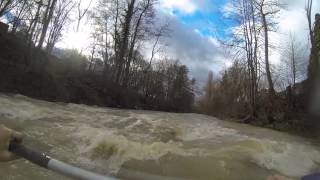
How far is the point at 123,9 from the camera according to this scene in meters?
39.0

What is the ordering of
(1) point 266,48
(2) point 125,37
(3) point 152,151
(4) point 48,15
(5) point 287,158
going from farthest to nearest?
(2) point 125,37, (4) point 48,15, (1) point 266,48, (5) point 287,158, (3) point 152,151

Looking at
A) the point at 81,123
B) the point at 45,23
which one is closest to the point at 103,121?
the point at 81,123

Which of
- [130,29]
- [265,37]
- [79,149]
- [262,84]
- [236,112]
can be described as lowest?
→ [79,149]

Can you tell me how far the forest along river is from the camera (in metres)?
9.51

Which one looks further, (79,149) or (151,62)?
(151,62)

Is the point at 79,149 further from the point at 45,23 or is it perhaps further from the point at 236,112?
the point at 45,23

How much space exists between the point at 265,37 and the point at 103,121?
1474 cm

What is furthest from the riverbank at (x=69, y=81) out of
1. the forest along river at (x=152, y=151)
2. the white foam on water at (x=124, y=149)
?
the white foam on water at (x=124, y=149)

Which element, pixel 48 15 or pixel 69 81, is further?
pixel 48 15

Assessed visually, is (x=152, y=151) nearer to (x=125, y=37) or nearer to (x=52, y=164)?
(x=52, y=164)

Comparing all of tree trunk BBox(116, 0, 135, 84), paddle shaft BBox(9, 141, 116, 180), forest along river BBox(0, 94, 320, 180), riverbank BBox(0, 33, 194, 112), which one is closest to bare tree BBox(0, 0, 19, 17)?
riverbank BBox(0, 33, 194, 112)

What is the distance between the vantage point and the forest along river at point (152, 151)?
9.51 meters

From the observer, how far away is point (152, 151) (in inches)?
417

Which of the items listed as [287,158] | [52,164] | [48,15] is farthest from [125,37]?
[52,164]
